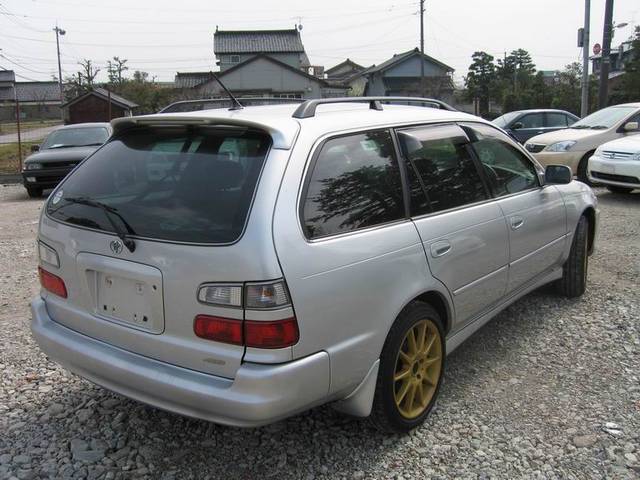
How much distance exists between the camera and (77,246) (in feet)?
8.81

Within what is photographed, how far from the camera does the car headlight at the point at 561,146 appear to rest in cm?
1106

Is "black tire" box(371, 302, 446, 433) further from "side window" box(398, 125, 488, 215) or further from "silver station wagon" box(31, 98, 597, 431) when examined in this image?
"side window" box(398, 125, 488, 215)

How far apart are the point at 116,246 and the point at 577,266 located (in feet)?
12.3

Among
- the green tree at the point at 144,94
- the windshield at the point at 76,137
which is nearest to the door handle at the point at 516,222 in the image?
the windshield at the point at 76,137

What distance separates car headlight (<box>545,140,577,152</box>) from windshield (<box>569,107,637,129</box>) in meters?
0.83

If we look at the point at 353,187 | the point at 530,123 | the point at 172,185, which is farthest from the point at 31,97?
the point at 353,187

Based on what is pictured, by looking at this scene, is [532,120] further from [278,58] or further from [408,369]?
[278,58]

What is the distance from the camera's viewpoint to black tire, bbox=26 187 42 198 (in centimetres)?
1266

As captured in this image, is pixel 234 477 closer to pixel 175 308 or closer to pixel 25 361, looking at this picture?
pixel 175 308

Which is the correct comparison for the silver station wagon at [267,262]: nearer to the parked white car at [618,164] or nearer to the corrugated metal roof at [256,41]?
the parked white car at [618,164]

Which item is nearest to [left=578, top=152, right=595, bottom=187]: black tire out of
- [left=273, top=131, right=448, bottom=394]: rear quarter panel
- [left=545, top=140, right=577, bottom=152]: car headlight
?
[left=545, top=140, right=577, bottom=152]: car headlight

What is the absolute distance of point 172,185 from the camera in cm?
259

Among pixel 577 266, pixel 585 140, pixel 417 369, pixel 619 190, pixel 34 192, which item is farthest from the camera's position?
pixel 34 192

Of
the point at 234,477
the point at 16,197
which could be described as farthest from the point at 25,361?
the point at 16,197
